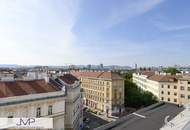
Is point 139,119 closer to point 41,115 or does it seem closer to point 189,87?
point 41,115

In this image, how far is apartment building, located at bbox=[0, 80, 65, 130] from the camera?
102 ft

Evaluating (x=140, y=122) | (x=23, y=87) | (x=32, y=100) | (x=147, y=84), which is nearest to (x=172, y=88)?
(x=147, y=84)

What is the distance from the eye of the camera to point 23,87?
3531 centimetres

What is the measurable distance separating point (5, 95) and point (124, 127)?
14.5 metres

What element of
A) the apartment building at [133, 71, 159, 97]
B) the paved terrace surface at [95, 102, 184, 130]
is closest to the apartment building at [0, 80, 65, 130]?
the paved terrace surface at [95, 102, 184, 130]

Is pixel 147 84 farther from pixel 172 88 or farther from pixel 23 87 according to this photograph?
pixel 23 87

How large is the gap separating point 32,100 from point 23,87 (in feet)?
9.84

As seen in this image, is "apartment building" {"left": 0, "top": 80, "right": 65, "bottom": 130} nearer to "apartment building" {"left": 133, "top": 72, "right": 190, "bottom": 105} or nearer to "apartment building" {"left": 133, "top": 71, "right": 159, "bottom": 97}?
"apartment building" {"left": 133, "top": 72, "right": 190, "bottom": 105}

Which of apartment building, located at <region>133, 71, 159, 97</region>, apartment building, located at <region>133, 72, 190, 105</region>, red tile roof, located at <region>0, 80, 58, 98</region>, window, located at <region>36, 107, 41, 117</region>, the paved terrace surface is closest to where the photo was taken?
the paved terrace surface

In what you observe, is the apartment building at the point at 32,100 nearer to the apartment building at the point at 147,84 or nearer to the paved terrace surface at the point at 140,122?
the paved terrace surface at the point at 140,122

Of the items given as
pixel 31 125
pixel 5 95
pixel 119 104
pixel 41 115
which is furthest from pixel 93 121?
pixel 31 125

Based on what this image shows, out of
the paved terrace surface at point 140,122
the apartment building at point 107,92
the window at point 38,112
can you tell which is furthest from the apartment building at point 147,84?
the window at point 38,112

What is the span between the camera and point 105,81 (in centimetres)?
8138

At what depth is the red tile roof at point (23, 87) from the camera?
106 feet
